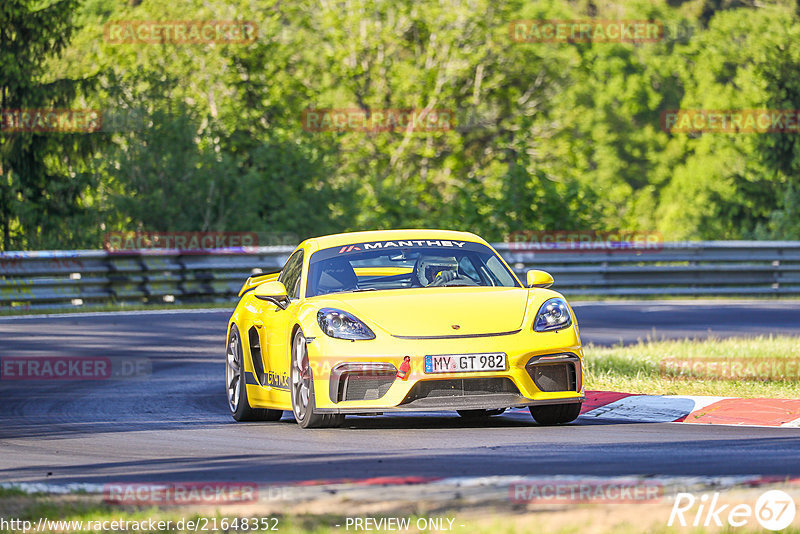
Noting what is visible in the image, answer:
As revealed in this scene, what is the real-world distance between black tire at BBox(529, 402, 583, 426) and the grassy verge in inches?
76.5

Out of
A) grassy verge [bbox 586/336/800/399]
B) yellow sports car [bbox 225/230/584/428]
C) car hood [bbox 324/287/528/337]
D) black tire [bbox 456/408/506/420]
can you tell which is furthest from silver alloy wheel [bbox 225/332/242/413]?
grassy verge [bbox 586/336/800/399]

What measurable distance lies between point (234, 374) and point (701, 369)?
4326 millimetres

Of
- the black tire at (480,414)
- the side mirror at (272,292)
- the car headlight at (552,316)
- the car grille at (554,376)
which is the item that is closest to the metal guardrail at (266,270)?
Result: the side mirror at (272,292)

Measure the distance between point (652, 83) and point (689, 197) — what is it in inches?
495

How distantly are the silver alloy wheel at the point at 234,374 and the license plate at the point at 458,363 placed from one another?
2.34 meters

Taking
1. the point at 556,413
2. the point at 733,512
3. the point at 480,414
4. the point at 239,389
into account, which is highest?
the point at 733,512

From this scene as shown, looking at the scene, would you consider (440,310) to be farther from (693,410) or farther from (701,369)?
(701,369)

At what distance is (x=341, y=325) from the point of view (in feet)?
29.5

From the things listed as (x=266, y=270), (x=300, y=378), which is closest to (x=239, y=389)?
(x=300, y=378)

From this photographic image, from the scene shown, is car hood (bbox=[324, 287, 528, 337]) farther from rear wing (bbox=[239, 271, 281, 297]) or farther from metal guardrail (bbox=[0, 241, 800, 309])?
metal guardrail (bbox=[0, 241, 800, 309])

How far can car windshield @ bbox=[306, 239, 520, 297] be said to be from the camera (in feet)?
32.4

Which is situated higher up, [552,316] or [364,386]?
[552,316]

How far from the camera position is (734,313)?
2122cm

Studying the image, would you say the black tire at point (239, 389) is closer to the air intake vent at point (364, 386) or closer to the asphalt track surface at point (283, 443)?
the asphalt track surface at point (283, 443)
